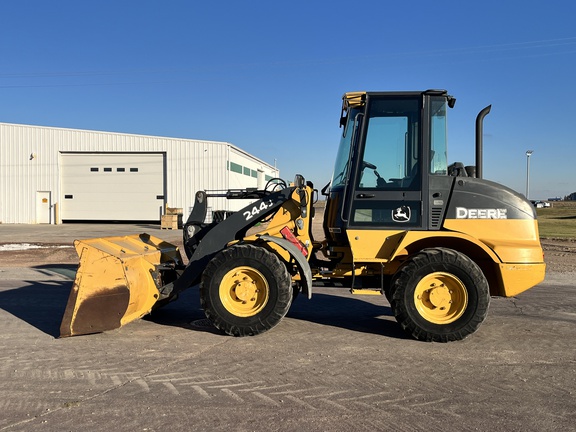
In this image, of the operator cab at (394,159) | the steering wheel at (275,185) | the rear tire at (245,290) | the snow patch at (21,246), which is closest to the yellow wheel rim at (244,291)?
the rear tire at (245,290)

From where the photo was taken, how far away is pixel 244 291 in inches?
219

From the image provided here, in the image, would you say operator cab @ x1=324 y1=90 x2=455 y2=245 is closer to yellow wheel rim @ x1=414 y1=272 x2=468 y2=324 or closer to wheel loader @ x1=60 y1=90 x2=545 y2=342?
wheel loader @ x1=60 y1=90 x2=545 y2=342

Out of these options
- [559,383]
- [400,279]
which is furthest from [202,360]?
[559,383]

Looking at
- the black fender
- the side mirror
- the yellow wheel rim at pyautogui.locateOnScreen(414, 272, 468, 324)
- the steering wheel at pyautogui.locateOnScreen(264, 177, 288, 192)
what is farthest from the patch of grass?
the black fender

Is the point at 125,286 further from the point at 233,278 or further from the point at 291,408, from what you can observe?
the point at 291,408

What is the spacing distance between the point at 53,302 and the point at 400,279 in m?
5.38

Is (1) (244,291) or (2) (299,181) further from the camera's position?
(2) (299,181)

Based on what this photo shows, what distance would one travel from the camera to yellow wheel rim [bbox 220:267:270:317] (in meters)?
5.57

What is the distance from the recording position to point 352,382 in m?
4.18

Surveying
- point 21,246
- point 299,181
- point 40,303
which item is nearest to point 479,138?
point 299,181

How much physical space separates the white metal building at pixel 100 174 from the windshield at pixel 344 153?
24.7m

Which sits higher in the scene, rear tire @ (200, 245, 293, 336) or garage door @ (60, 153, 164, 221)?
garage door @ (60, 153, 164, 221)

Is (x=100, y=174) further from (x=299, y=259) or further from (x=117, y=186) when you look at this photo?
(x=299, y=259)

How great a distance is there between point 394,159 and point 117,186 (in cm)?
2781
